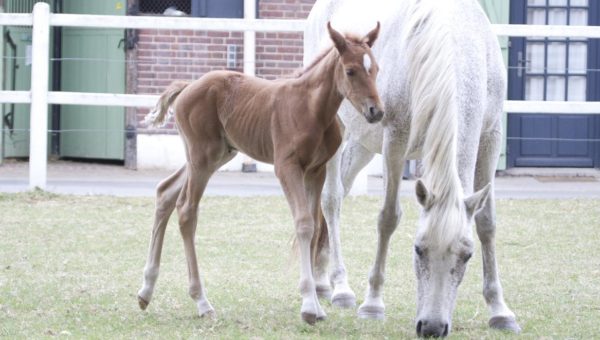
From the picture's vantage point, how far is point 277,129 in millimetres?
5914

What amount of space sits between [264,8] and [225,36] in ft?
1.92

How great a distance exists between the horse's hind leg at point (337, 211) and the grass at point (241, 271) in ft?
0.54

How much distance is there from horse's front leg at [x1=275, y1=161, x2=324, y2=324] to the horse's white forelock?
573 mm

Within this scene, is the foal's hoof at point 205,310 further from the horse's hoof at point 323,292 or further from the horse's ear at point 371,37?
the horse's ear at point 371,37

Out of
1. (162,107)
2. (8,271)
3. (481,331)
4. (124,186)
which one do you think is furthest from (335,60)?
(124,186)

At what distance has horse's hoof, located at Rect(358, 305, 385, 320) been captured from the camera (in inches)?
253

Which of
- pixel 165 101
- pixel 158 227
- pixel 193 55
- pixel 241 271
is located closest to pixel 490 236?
pixel 158 227

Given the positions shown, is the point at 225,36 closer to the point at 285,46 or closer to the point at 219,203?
the point at 285,46

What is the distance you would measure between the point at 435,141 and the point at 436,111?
173 mm

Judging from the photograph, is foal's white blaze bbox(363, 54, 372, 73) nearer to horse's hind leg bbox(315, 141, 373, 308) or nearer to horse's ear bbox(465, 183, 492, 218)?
horse's ear bbox(465, 183, 492, 218)

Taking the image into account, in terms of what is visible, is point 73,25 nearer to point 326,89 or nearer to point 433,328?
point 326,89

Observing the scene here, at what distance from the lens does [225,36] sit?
1445 cm

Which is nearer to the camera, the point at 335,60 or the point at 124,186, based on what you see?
the point at 335,60

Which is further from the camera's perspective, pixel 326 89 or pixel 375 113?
pixel 326 89
